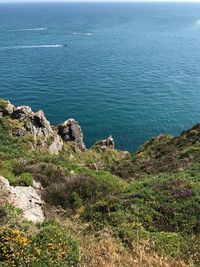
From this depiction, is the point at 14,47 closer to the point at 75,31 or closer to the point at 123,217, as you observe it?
the point at 75,31

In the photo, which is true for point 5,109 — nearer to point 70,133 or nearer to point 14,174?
point 70,133

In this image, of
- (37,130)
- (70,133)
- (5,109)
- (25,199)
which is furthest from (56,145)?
(25,199)

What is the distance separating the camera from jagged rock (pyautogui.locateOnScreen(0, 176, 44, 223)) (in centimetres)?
1707

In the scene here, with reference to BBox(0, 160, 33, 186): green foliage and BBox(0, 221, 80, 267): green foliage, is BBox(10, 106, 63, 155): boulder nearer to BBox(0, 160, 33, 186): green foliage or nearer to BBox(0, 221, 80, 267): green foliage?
BBox(0, 160, 33, 186): green foliage

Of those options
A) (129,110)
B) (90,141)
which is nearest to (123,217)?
(90,141)

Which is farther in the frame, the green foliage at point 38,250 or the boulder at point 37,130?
the boulder at point 37,130

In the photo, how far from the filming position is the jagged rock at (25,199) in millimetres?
17073

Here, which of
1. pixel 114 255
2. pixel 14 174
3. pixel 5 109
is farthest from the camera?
pixel 5 109

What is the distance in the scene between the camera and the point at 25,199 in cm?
1903

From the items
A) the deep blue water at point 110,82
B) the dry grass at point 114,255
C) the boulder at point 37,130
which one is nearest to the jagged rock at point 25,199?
the dry grass at point 114,255

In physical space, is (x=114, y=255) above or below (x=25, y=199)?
above

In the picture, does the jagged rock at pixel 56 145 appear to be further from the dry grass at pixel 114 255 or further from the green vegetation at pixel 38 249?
the green vegetation at pixel 38 249

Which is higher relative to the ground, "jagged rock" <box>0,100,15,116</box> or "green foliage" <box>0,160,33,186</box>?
"green foliage" <box>0,160,33,186</box>

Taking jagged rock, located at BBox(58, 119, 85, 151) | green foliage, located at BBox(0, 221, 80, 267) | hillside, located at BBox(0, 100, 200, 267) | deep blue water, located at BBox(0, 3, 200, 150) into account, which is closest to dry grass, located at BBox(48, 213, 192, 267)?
hillside, located at BBox(0, 100, 200, 267)
